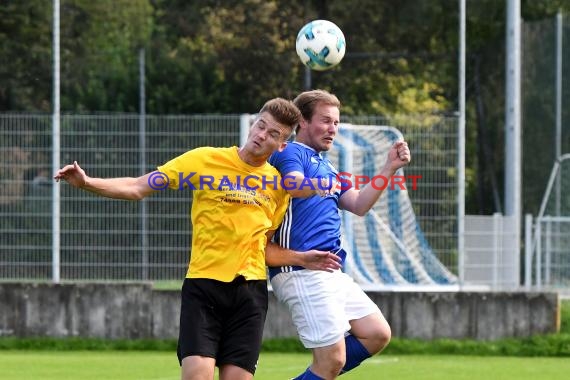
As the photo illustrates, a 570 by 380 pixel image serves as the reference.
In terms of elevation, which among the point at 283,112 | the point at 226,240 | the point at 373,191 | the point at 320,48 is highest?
the point at 320,48

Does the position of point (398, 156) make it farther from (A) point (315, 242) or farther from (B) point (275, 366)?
(B) point (275, 366)

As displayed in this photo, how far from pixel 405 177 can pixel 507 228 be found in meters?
1.16

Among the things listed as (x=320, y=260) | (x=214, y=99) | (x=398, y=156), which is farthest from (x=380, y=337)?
(x=214, y=99)

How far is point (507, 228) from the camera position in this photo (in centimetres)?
1320

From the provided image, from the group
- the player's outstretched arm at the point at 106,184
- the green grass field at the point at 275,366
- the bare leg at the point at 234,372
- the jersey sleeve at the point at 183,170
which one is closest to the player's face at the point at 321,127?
the jersey sleeve at the point at 183,170

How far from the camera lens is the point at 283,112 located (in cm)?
666

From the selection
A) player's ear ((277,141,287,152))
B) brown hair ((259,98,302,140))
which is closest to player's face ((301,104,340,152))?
player's ear ((277,141,287,152))

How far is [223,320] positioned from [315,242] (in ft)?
2.81

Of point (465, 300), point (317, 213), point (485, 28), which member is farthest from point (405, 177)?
point (485, 28)

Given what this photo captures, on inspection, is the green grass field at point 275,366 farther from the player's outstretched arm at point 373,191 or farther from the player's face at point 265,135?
the player's face at point 265,135

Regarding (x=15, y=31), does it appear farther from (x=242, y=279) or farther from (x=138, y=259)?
(x=242, y=279)

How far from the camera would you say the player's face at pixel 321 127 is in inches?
288

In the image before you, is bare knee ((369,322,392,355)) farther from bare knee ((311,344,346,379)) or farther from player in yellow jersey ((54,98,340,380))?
player in yellow jersey ((54,98,340,380))

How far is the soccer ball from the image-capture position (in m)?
8.70
